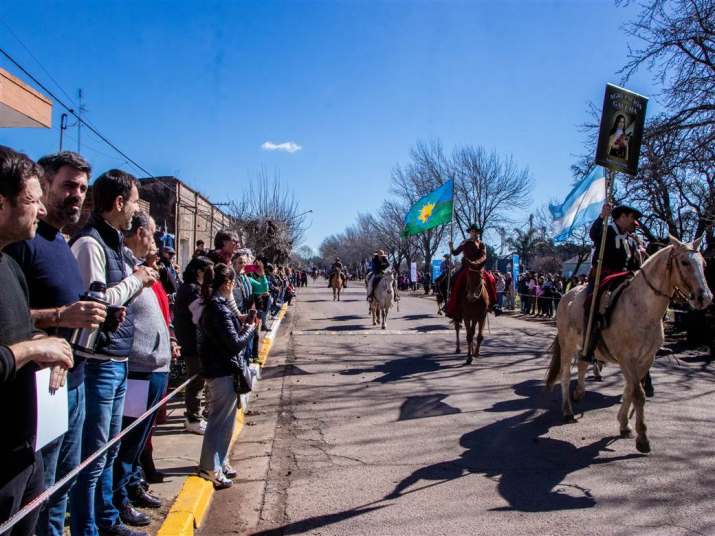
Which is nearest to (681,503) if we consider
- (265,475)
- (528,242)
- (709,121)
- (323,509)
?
(323,509)

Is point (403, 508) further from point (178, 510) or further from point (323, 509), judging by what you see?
point (178, 510)

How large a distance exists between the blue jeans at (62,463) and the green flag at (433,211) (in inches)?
589

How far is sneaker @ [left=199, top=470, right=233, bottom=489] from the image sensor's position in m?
5.16

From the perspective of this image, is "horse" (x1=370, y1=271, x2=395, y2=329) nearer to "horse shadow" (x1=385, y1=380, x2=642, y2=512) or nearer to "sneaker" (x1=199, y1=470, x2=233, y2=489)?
"horse shadow" (x1=385, y1=380, x2=642, y2=512)

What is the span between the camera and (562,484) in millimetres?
5230

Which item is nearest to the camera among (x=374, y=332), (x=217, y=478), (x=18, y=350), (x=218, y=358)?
(x=18, y=350)

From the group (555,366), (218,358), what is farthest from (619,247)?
(218,358)

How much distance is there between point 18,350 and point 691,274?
6.29 meters

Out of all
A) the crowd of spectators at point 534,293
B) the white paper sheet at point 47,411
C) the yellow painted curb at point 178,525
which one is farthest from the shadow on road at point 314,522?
the crowd of spectators at point 534,293

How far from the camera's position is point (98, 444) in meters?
3.58

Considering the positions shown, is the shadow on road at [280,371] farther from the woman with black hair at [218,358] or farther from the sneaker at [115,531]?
the sneaker at [115,531]

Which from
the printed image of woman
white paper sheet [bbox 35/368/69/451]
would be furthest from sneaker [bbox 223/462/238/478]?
the printed image of woman

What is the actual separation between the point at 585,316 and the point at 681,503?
3.02 metres

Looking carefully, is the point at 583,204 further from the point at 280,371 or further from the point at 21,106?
the point at 21,106
